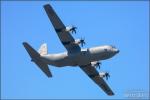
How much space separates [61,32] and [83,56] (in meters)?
5.67

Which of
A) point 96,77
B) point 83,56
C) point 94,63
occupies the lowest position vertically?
point 96,77

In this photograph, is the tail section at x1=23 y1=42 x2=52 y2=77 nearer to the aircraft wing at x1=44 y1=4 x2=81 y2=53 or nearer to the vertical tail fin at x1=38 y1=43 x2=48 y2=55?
the vertical tail fin at x1=38 y1=43 x2=48 y2=55

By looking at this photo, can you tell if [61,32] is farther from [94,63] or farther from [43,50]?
[43,50]

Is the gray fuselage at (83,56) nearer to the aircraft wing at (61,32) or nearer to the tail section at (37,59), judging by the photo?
the aircraft wing at (61,32)

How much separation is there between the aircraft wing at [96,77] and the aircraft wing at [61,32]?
318 inches

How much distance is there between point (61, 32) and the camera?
90.5 m

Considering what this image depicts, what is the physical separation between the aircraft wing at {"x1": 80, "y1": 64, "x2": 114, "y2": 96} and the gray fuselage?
598cm

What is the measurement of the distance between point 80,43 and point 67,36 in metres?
2.61

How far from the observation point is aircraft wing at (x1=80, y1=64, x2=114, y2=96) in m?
99.4

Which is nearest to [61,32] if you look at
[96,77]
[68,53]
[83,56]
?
[68,53]

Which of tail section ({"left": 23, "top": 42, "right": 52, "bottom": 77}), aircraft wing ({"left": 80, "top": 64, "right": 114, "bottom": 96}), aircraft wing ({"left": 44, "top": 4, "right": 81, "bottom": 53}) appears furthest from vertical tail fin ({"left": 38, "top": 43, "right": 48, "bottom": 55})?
aircraft wing ({"left": 44, "top": 4, "right": 81, "bottom": 53})

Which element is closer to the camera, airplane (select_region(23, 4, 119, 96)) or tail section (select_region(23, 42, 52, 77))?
airplane (select_region(23, 4, 119, 96))

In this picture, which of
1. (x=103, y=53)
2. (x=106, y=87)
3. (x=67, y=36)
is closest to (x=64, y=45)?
(x=67, y=36)

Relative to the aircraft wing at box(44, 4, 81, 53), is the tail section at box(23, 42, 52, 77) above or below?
below
